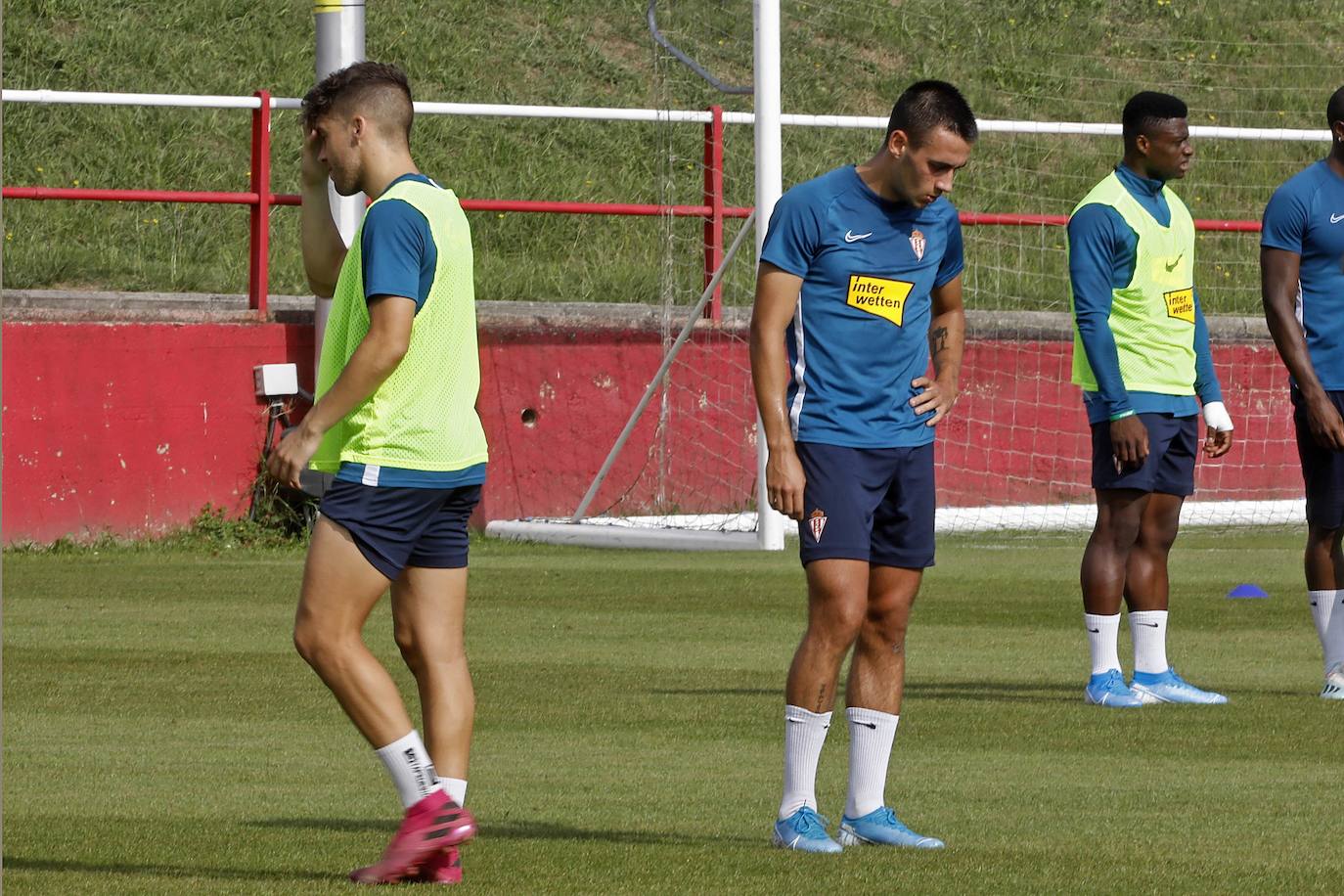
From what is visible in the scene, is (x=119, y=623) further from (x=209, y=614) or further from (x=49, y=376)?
(x=49, y=376)

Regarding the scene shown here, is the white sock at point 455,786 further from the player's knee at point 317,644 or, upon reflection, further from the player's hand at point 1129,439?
the player's hand at point 1129,439

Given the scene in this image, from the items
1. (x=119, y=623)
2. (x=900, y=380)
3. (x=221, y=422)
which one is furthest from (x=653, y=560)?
(x=900, y=380)

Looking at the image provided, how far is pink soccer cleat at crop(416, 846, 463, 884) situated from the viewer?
514 centimetres

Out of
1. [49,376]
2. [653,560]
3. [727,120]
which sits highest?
[727,120]

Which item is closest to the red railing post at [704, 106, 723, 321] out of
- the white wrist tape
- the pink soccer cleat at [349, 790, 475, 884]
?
the white wrist tape

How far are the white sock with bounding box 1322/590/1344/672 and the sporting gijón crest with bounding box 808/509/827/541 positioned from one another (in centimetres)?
374

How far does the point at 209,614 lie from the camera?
11.5 m

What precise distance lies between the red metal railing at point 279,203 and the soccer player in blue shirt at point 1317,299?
7.41 m

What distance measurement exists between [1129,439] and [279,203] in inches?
351

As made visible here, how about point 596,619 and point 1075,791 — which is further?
point 596,619

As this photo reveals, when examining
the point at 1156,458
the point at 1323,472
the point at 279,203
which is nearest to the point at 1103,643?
the point at 1156,458

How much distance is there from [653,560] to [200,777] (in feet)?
26.0

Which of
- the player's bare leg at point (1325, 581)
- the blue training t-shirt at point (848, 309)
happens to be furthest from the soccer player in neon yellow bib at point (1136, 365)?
the blue training t-shirt at point (848, 309)

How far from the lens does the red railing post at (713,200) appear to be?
16703 mm
